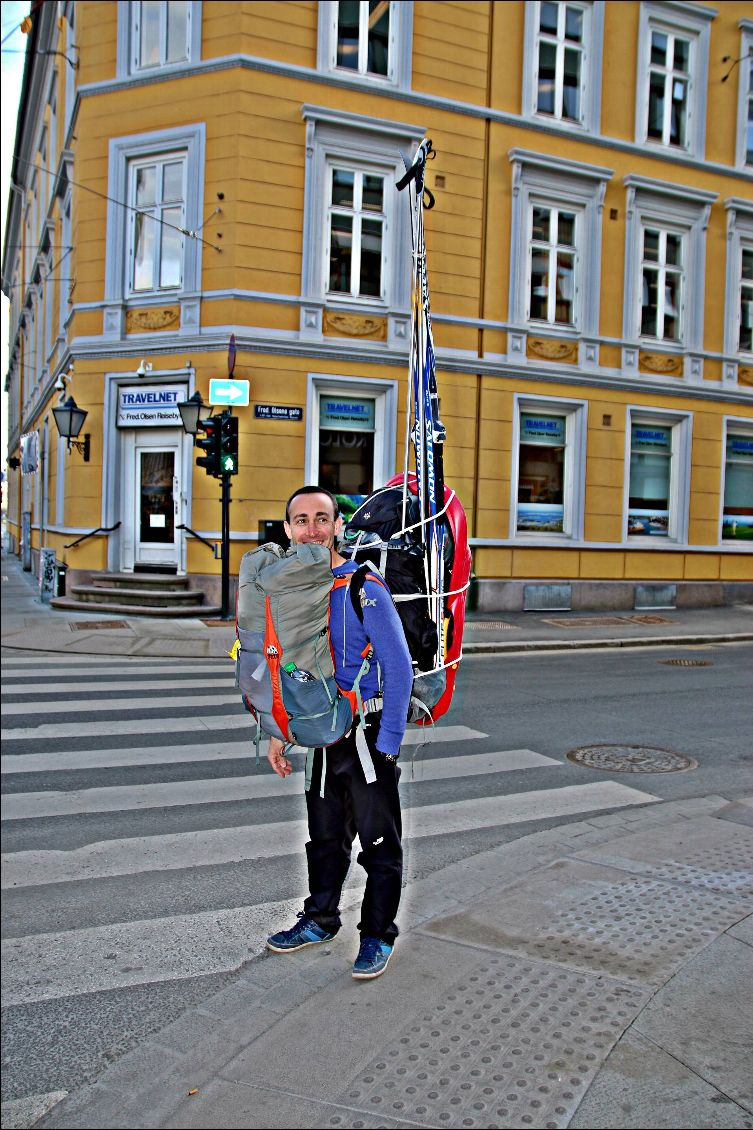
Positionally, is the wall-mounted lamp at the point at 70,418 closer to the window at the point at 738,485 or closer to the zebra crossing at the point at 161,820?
the zebra crossing at the point at 161,820

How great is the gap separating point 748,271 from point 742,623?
27.8 ft

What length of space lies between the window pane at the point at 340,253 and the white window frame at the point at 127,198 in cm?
243

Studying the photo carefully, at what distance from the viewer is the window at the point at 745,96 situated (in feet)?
65.4

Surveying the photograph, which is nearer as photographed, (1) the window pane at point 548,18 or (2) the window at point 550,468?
(1) the window pane at point 548,18

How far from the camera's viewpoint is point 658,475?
20016mm

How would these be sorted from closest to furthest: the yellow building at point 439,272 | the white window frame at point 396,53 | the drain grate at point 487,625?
the drain grate at point 487,625
the yellow building at point 439,272
the white window frame at point 396,53

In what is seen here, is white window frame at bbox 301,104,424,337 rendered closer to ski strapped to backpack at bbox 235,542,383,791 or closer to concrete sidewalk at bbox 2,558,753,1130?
concrete sidewalk at bbox 2,558,753,1130

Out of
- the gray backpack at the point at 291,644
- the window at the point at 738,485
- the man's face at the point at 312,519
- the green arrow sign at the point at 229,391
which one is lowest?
the gray backpack at the point at 291,644

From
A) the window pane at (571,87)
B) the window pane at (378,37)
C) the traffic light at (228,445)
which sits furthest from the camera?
the window pane at (571,87)

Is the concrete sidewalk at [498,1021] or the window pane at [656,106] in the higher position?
the window pane at [656,106]

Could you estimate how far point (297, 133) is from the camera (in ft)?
54.3

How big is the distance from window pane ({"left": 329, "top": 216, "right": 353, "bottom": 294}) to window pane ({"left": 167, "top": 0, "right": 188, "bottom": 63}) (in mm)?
4044

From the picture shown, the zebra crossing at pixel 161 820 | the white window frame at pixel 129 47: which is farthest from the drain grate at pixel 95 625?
the white window frame at pixel 129 47

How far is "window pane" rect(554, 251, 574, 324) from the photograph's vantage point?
1885cm
